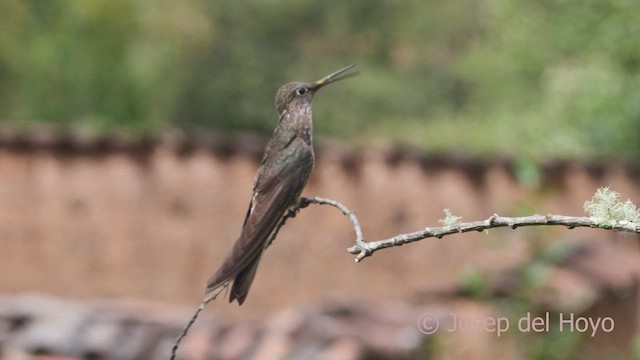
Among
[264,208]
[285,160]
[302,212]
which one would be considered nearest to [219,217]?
[302,212]

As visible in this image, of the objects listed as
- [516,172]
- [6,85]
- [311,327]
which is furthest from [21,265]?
[6,85]

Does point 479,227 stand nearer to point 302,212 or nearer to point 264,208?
point 264,208

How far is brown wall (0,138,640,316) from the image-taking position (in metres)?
8.91

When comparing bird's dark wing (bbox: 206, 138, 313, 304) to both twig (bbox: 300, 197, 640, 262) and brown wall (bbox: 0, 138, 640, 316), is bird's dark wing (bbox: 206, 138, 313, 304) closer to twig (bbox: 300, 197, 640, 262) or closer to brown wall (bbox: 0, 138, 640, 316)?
twig (bbox: 300, 197, 640, 262)

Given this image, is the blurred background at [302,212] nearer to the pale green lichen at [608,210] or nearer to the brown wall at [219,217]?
the brown wall at [219,217]

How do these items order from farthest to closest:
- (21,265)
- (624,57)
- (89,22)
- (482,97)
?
(482,97) < (89,22) < (624,57) < (21,265)

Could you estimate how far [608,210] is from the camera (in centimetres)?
134

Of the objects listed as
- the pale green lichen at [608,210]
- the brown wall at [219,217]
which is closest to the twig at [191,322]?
the pale green lichen at [608,210]

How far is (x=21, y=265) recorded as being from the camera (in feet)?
30.5

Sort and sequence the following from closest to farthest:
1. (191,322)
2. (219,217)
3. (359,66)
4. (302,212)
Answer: (191,322), (302,212), (219,217), (359,66)

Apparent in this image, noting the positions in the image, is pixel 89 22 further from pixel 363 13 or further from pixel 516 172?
pixel 363 13

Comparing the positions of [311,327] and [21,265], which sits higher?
[21,265]

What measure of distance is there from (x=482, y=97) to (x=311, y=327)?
74.2 ft

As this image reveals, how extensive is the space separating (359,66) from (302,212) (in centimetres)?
1419
